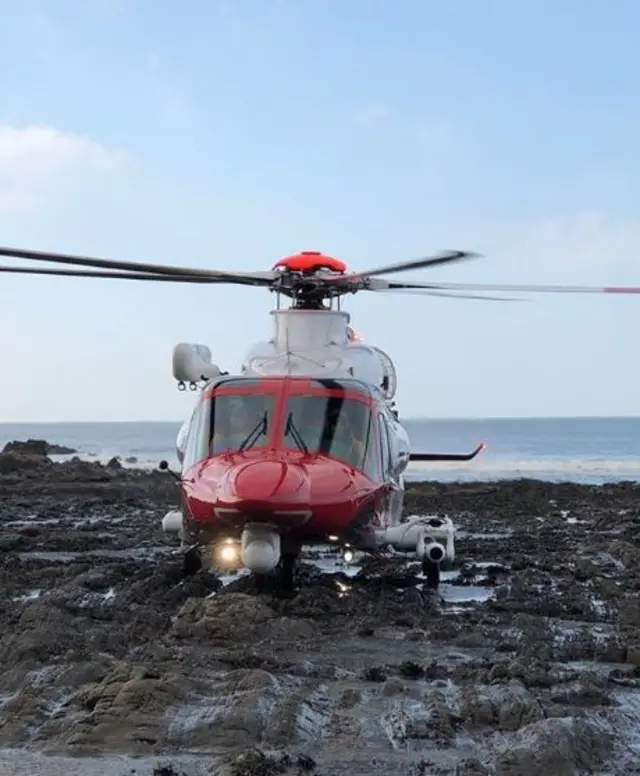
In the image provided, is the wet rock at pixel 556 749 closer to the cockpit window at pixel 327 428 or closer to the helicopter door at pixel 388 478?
the cockpit window at pixel 327 428

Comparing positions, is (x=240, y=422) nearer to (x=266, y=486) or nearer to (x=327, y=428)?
(x=327, y=428)

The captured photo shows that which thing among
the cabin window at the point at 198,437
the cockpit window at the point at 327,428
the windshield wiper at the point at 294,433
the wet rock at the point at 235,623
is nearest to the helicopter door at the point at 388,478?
the cockpit window at the point at 327,428

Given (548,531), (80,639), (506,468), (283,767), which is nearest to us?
(283,767)

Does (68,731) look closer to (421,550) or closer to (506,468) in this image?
(421,550)

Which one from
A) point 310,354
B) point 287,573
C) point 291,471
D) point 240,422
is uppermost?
point 310,354

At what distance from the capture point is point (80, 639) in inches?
299

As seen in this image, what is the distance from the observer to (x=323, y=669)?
6770 mm

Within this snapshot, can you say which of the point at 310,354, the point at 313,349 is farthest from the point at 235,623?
the point at 313,349

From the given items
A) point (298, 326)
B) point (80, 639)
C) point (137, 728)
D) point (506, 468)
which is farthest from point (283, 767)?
point (506, 468)

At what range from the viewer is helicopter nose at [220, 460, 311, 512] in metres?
8.96

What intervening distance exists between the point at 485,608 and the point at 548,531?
8.84 m

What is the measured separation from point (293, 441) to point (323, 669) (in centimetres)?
364

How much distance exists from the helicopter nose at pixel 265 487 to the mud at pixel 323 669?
32.8 inches

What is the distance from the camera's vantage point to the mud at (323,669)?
193 inches
